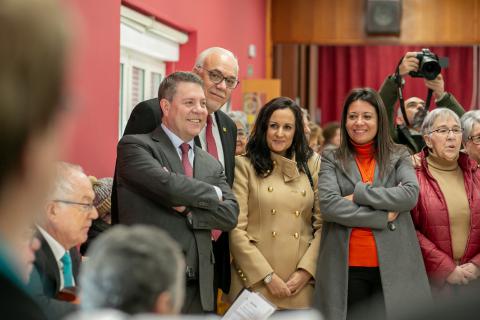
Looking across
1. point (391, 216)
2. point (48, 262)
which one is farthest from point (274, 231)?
point (48, 262)

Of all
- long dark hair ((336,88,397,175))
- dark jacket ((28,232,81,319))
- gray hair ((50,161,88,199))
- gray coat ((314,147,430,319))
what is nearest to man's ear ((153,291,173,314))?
dark jacket ((28,232,81,319))

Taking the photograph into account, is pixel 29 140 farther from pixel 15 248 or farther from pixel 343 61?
pixel 343 61

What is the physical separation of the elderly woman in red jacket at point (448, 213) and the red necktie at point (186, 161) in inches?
46.2

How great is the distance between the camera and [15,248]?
63 cm

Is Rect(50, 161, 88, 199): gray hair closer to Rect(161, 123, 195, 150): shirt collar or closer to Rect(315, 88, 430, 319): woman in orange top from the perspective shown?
Rect(161, 123, 195, 150): shirt collar

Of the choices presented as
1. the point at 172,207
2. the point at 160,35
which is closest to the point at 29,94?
the point at 172,207

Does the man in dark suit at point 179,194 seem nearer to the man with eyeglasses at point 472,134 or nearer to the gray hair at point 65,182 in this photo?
the gray hair at point 65,182

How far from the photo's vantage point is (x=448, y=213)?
370 centimetres

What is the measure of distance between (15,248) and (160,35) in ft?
17.5

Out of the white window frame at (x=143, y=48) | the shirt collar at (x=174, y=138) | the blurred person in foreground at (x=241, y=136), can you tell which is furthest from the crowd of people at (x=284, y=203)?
the white window frame at (x=143, y=48)

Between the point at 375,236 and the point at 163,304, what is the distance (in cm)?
271

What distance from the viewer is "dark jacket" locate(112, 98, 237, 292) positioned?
132 inches

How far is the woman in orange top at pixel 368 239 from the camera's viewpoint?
3480 millimetres

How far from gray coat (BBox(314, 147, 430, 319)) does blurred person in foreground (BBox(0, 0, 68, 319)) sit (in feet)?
9.59
